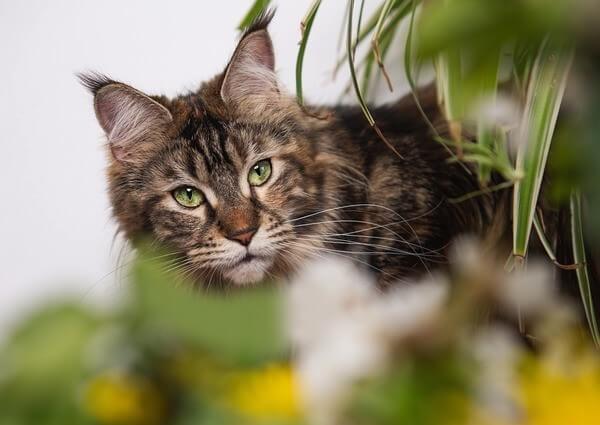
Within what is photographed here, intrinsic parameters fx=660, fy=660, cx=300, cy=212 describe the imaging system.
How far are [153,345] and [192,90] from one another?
0.87m

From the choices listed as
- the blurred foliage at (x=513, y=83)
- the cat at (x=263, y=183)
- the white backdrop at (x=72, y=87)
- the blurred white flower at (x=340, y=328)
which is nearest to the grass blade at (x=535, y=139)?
the blurred foliage at (x=513, y=83)

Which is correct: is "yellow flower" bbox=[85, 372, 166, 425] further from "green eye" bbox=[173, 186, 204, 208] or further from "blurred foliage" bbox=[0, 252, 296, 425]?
"green eye" bbox=[173, 186, 204, 208]

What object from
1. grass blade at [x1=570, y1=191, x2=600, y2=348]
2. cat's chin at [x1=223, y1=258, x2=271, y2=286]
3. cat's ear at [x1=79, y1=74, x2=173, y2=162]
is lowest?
grass blade at [x1=570, y1=191, x2=600, y2=348]

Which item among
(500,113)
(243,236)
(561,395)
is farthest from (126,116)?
(561,395)

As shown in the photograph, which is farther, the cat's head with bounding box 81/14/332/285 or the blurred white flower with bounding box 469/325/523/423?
the cat's head with bounding box 81/14/332/285

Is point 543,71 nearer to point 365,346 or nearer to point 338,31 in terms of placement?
point 338,31

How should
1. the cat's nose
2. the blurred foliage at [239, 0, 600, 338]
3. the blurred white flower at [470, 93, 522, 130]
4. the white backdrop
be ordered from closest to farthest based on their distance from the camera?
1. the blurred foliage at [239, 0, 600, 338]
2. the blurred white flower at [470, 93, 522, 130]
3. the cat's nose
4. the white backdrop

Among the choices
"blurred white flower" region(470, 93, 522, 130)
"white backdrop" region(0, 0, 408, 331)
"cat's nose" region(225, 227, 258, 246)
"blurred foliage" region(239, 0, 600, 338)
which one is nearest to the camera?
"blurred foliage" region(239, 0, 600, 338)

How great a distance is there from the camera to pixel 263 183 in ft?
3.34

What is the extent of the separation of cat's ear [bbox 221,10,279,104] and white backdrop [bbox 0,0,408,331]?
0.39ft

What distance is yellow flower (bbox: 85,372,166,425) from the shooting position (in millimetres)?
290

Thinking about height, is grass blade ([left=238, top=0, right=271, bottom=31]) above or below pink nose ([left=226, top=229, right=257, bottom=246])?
above

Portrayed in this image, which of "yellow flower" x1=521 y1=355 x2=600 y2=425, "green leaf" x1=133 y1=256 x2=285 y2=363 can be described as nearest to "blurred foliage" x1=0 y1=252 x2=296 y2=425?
"green leaf" x1=133 y1=256 x2=285 y2=363

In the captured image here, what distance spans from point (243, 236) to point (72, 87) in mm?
466
